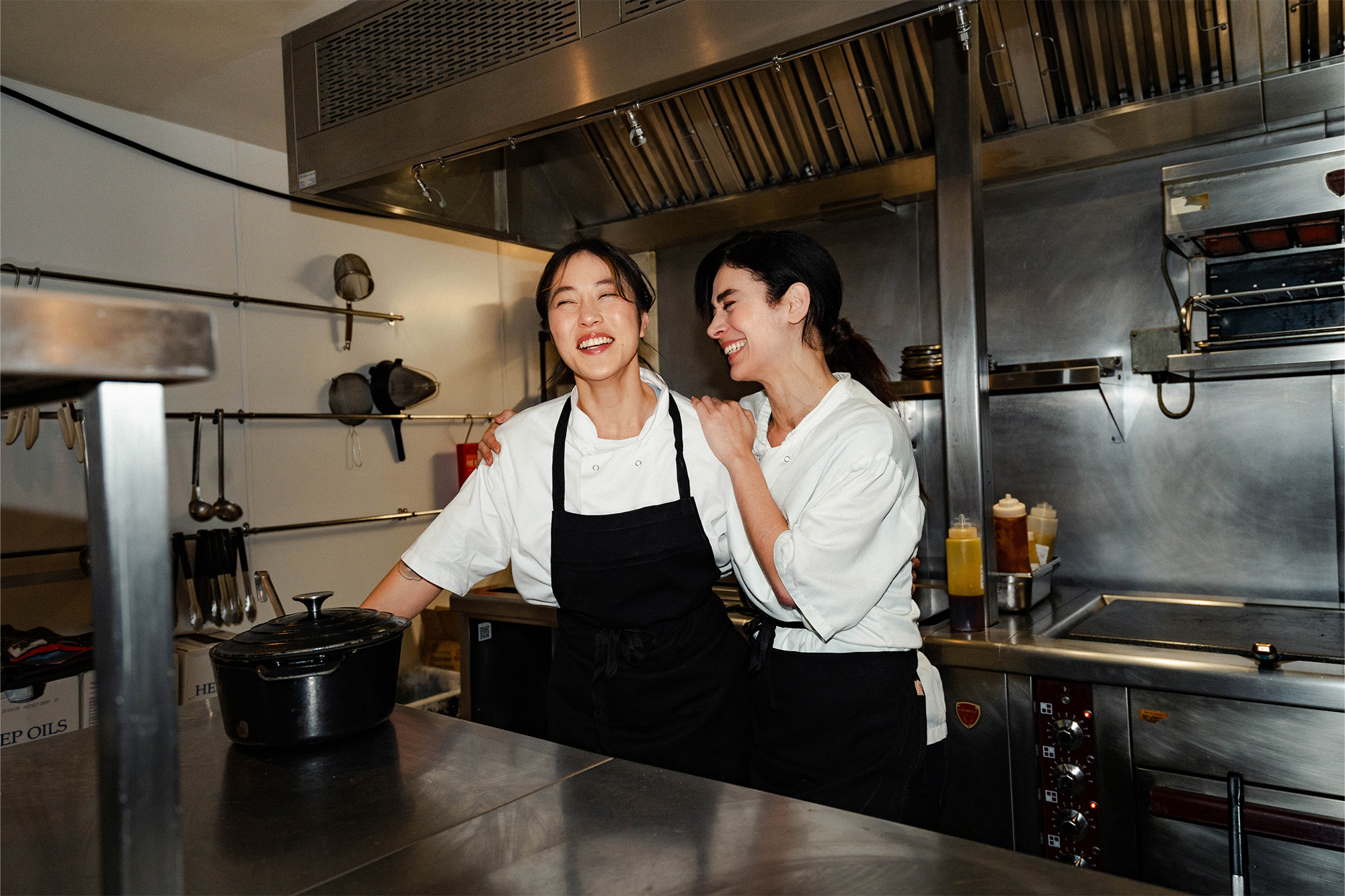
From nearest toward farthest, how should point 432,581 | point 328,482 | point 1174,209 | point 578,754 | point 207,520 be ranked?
1. point 578,754
2. point 432,581
3. point 1174,209
4. point 207,520
5. point 328,482

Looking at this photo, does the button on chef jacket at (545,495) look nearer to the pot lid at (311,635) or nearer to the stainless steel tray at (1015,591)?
the pot lid at (311,635)

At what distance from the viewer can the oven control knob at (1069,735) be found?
1974mm

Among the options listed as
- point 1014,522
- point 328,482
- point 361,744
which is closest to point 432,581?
point 361,744

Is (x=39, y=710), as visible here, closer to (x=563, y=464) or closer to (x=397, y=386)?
(x=397, y=386)

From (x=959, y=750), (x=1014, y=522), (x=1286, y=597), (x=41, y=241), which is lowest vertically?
(x=959, y=750)

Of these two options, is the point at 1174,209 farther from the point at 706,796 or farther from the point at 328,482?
the point at 328,482

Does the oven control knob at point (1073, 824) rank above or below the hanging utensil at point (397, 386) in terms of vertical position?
below

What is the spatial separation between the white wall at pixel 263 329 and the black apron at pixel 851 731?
2452 mm

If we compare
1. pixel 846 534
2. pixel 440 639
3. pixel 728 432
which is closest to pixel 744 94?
pixel 728 432

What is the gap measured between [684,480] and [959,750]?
1.05m

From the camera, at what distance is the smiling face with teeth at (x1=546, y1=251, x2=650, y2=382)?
1722mm

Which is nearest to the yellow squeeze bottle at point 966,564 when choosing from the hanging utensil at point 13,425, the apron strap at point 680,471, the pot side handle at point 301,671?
the apron strap at point 680,471

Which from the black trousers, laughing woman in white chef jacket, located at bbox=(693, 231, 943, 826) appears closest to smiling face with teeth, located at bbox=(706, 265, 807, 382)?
laughing woman in white chef jacket, located at bbox=(693, 231, 943, 826)

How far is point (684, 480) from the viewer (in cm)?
174
